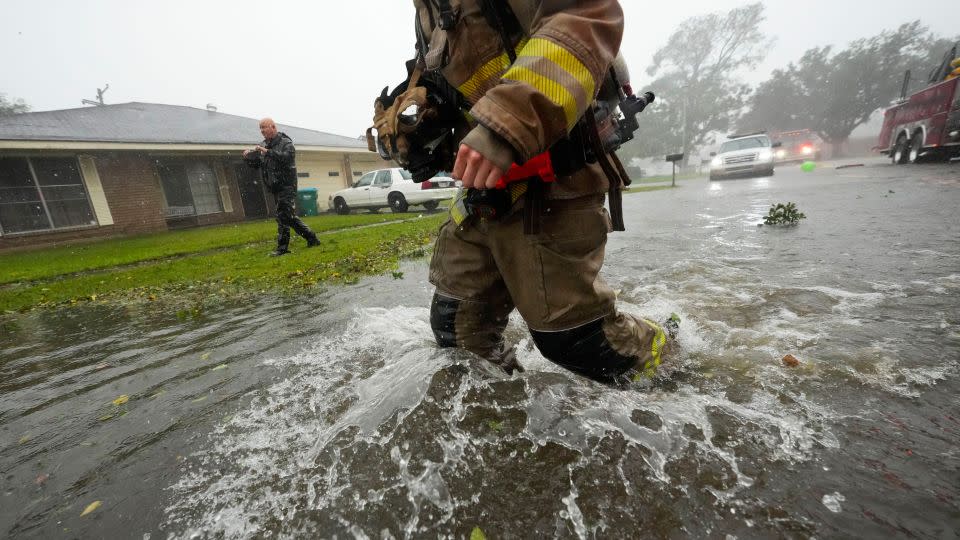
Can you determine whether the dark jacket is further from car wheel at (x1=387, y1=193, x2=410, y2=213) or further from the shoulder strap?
car wheel at (x1=387, y1=193, x2=410, y2=213)

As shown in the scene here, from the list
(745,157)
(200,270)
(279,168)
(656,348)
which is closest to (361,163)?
(279,168)

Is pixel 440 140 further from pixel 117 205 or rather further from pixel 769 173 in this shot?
pixel 769 173

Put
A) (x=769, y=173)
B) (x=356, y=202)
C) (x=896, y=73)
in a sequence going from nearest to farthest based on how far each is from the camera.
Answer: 1. (x=769, y=173)
2. (x=356, y=202)
3. (x=896, y=73)

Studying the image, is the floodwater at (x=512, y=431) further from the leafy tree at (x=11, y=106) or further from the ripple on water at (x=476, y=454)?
the leafy tree at (x=11, y=106)

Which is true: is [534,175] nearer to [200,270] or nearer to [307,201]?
[200,270]

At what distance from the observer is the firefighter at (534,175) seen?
1.07 metres

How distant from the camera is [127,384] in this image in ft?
7.39

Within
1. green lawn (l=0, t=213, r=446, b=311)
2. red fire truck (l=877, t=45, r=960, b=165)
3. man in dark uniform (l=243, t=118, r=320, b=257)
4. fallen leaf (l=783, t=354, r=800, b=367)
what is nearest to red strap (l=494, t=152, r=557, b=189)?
fallen leaf (l=783, t=354, r=800, b=367)

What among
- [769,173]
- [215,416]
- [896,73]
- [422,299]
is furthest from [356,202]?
[896,73]

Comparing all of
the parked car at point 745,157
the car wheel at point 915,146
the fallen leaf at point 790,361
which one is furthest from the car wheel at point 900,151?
the fallen leaf at point 790,361

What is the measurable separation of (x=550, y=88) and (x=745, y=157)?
1673 centimetres

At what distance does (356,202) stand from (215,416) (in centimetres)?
1461

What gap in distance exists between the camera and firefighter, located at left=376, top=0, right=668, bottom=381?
1.07 m

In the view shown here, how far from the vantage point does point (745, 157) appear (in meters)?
14.3
